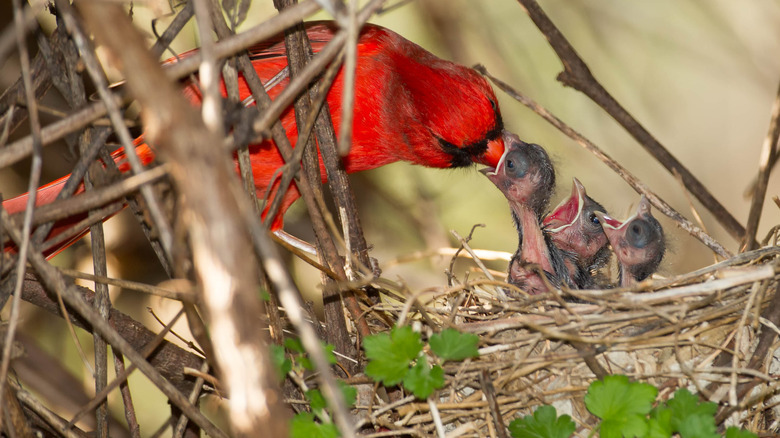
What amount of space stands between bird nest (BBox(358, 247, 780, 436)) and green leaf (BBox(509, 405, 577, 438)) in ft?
0.18

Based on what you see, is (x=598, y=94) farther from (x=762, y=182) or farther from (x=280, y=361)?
(x=280, y=361)

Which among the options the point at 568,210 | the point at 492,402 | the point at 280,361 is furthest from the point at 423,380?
the point at 568,210

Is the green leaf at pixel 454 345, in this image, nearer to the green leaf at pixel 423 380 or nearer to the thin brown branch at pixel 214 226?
the green leaf at pixel 423 380

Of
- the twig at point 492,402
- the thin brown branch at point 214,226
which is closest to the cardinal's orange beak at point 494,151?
the twig at point 492,402

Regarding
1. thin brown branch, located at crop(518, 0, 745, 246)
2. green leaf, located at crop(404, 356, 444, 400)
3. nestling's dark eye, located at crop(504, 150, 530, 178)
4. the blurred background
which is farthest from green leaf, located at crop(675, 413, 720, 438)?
the blurred background

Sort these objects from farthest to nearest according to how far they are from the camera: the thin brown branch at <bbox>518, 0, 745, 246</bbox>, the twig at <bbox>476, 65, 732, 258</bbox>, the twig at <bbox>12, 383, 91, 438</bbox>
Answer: the thin brown branch at <bbox>518, 0, 745, 246</bbox>, the twig at <bbox>476, 65, 732, 258</bbox>, the twig at <bbox>12, 383, 91, 438</bbox>

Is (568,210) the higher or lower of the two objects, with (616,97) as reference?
lower

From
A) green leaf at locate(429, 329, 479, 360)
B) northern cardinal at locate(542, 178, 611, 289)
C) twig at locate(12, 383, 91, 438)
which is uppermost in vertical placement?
northern cardinal at locate(542, 178, 611, 289)

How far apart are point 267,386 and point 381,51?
1.96 m

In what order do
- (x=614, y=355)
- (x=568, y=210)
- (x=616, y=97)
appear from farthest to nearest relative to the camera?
(x=616, y=97)
(x=568, y=210)
(x=614, y=355)

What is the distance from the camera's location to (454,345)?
165 cm

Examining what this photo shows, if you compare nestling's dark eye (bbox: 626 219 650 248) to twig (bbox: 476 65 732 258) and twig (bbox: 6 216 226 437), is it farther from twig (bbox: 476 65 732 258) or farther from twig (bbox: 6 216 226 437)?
twig (bbox: 6 216 226 437)

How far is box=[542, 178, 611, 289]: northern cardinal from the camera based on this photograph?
2938mm

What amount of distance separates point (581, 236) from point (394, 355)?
1546mm
